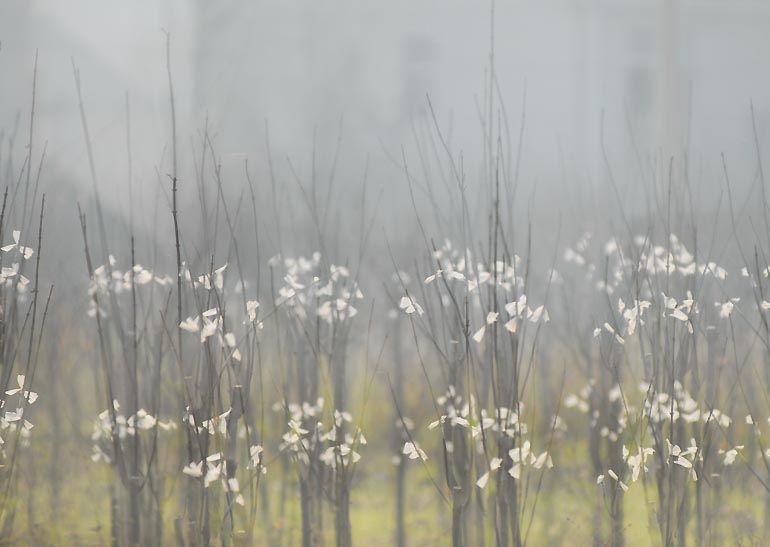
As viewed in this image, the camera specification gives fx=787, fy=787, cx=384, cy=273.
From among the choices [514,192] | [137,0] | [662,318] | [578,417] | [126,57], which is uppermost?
[137,0]

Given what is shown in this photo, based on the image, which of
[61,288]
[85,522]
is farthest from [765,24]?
[85,522]

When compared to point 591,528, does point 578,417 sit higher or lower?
higher

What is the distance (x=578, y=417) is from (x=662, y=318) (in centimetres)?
46

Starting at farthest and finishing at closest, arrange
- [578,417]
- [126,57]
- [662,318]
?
[578,417]
[126,57]
[662,318]

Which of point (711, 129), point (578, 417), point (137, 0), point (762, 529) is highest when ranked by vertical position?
point (137, 0)

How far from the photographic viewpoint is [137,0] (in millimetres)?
2221

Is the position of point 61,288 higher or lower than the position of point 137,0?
lower

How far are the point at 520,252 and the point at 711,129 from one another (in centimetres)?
72

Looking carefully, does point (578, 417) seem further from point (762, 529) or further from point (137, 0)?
point (137, 0)

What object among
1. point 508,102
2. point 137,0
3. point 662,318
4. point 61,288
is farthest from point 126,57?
point 662,318

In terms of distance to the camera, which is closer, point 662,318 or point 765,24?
point 662,318

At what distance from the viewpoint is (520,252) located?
7.06 feet

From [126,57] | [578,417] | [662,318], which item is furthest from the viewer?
[578,417]

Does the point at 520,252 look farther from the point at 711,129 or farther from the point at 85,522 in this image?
the point at 85,522
